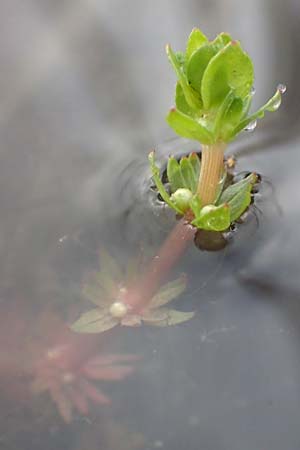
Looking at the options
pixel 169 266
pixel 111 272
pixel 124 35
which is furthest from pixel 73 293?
pixel 124 35

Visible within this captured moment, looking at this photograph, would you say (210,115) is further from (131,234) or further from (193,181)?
(131,234)

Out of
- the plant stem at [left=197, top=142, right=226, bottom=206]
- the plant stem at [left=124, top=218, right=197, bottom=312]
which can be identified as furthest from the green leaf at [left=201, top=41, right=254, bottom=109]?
the plant stem at [left=124, top=218, right=197, bottom=312]

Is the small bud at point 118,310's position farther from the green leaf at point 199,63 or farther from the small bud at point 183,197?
the green leaf at point 199,63

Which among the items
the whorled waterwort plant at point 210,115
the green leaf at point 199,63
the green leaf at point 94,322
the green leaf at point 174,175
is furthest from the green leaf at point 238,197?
the green leaf at point 94,322

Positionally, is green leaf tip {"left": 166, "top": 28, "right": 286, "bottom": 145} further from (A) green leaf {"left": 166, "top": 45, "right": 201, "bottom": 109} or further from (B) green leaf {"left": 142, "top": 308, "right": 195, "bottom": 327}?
(B) green leaf {"left": 142, "top": 308, "right": 195, "bottom": 327}

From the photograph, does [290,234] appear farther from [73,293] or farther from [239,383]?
[73,293]

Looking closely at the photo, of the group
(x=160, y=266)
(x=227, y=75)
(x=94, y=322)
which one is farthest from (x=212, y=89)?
(x=94, y=322)
